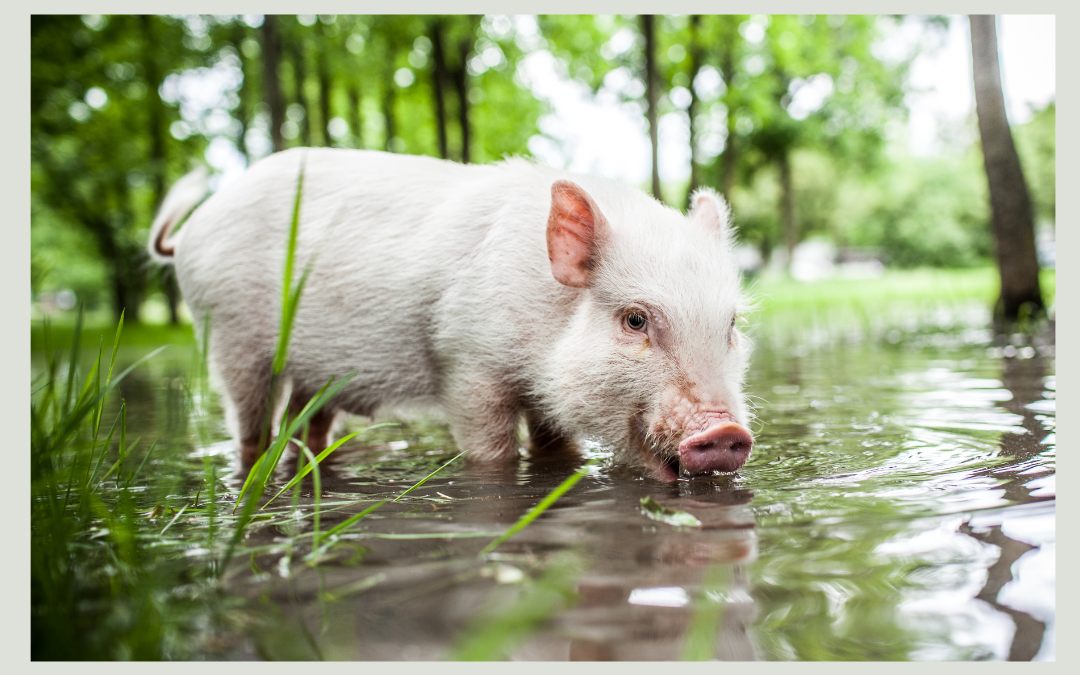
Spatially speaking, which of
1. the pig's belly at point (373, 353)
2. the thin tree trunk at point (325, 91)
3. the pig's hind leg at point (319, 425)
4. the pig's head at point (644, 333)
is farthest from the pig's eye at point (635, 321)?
the thin tree trunk at point (325, 91)

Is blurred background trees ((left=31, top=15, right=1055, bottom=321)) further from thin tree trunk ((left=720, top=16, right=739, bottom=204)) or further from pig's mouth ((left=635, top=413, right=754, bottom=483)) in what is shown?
pig's mouth ((left=635, top=413, right=754, bottom=483))

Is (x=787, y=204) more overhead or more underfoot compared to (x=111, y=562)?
more overhead

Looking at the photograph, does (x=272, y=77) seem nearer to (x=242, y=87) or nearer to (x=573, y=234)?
(x=573, y=234)

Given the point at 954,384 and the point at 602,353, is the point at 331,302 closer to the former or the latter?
the point at 602,353

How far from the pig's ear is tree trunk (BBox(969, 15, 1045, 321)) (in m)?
8.25

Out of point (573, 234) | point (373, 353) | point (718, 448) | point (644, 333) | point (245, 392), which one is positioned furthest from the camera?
point (245, 392)

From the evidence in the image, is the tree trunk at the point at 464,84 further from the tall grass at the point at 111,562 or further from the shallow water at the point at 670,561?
the tall grass at the point at 111,562

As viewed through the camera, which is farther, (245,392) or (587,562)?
(245,392)

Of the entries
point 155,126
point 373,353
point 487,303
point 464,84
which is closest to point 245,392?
point 373,353

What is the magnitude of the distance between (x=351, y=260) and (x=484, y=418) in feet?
3.78

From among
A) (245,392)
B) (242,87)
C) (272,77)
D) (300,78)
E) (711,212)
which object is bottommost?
(245,392)

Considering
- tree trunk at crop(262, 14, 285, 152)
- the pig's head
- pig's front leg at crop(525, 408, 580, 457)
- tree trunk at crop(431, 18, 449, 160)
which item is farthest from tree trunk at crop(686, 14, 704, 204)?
the pig's head

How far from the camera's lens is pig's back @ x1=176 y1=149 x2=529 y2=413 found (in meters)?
4.21

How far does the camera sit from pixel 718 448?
121 inches
